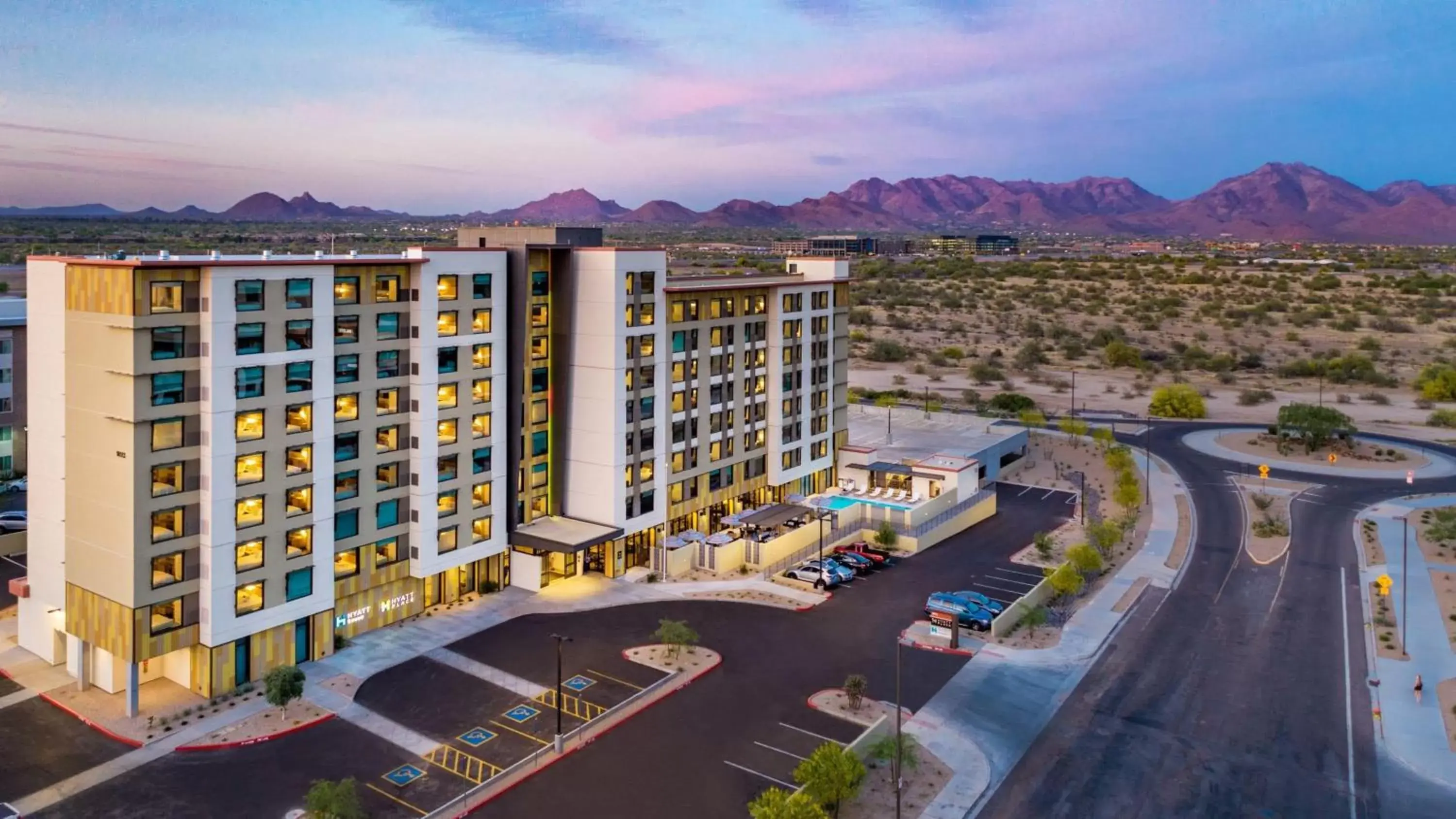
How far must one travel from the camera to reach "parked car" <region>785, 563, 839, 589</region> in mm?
61281

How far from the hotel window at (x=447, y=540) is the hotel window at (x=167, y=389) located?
1540cm

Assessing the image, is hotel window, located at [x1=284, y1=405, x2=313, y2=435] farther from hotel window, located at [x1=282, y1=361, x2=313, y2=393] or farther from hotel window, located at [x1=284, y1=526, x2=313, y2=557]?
hotel window, located at [x1=284, y1=526, x2=313, y2=557]

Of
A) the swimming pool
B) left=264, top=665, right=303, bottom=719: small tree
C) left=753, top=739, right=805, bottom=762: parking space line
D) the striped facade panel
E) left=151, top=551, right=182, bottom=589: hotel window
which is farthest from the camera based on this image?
the swimming pool

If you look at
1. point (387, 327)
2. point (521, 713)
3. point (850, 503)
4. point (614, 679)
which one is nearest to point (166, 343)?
point (387, 327)

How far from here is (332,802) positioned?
32906 millimetres

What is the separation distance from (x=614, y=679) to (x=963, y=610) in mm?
19727

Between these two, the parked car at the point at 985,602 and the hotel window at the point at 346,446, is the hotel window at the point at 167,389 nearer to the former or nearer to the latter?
the hotel window at the point at 346,446

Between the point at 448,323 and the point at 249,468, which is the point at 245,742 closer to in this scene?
the point at 249,468

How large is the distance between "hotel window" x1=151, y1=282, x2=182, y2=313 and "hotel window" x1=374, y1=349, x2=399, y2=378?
10121mm

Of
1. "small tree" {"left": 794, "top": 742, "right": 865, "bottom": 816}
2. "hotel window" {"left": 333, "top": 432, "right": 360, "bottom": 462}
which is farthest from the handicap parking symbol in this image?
"hotel window" {"left": 333, "top": 432, "right": 360, "bottom": 462}

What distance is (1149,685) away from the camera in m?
47.8

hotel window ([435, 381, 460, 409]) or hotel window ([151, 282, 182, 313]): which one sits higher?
hotel window ([151, 282, 182, 313])

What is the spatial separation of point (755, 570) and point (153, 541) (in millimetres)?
33636

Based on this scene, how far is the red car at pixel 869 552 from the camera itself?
66312 millimetres
